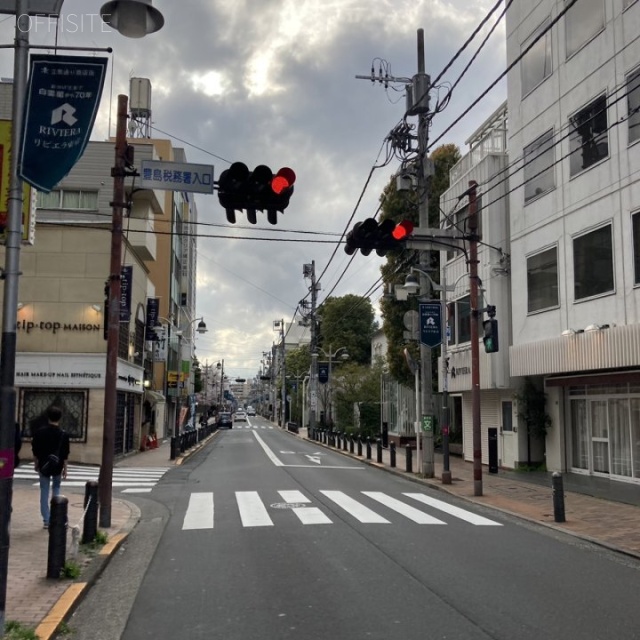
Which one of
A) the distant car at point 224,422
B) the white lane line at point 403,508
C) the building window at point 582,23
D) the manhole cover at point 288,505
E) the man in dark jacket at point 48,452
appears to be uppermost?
the building window at point 582,23

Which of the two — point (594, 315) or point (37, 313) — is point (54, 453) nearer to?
point (594, 315)

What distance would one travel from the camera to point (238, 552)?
9.27 meters

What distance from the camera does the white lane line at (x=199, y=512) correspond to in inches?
455

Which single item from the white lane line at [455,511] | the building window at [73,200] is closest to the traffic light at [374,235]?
the white lane line at [455,511]

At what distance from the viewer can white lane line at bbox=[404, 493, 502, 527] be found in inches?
484

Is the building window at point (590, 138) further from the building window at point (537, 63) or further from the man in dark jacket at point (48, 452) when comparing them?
the man in dark jacket at point (48, 452)

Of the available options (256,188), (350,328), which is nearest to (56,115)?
(256,188)

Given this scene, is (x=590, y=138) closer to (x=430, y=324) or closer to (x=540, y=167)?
(x=540, y=167)

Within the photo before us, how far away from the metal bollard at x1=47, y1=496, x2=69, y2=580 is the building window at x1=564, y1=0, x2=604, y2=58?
1740 cm

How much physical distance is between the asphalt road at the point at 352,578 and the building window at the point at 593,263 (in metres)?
7.21

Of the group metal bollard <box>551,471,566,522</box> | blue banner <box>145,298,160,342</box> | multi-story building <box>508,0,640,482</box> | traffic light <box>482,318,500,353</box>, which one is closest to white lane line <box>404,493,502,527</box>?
metal bollard <box>551,471,566,522</box>

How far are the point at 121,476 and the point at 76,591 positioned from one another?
44.9 feet

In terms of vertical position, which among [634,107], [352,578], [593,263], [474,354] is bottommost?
[352,578]

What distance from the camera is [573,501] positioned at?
15180mm
